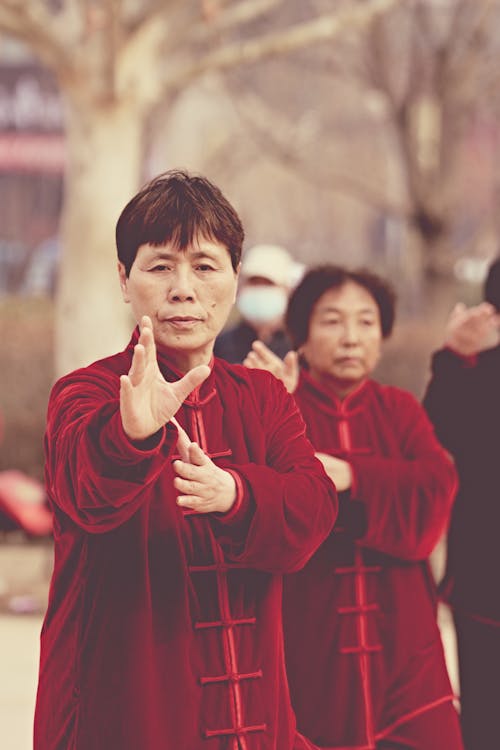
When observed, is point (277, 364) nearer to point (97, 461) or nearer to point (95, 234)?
point (97, 461)

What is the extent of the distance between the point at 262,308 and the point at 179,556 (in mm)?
3574

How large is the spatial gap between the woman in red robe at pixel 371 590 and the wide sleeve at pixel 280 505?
929 mm

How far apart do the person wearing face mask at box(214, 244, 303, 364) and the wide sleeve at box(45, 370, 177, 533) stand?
127 inches

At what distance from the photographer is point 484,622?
467 centimetres

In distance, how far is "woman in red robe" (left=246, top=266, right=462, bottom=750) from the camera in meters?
4.05

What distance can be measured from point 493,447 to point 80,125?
550cm

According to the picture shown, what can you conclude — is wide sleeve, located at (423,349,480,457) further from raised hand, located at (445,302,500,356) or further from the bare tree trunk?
the bare tree trunk

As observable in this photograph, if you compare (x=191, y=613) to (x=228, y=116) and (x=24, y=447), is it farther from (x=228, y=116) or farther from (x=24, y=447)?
(x=228, y=116)

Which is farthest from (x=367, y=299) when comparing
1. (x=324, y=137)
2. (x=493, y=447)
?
(x=324, y=137)

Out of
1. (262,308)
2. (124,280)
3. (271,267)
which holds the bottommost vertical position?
(124,280)

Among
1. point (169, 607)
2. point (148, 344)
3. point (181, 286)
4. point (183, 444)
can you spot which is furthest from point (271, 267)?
point (148, 344)

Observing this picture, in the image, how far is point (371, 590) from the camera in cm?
416

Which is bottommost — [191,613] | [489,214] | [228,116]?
[191,613]

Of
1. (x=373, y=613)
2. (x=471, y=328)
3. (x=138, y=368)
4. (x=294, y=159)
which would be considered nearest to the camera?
(x=138, y=368)
